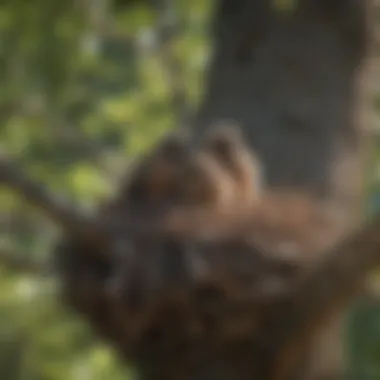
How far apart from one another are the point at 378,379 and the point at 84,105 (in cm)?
137

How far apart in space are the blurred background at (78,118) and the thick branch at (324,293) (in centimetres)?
90

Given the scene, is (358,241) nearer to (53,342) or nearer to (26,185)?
(26,185)

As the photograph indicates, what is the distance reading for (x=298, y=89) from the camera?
2549mm

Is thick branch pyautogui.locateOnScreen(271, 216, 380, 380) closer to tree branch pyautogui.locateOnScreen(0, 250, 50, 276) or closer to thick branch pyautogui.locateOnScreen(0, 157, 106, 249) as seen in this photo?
thick branch pyautogui.locateOnScreen(0, 157, 106, 249)

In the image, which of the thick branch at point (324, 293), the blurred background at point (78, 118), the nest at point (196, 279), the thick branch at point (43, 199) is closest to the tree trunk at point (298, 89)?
the nest at point (196, 279)

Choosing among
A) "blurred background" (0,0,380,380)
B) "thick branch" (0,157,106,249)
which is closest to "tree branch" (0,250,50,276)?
"blurred background" (0,0,380,380)

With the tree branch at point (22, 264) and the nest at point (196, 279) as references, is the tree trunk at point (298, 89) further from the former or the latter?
the tree branch at point (22, 264)

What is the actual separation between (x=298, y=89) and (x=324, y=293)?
2.50 ft

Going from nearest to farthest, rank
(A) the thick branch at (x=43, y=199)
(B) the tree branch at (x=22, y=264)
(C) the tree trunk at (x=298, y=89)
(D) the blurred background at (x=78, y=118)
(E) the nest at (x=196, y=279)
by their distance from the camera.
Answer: (A) the thick branch at (x=43, y=199), (E) the nest at (x=196, y=279), (C) the tree trunk at (x=298, y=89), (B) the tree branch at (x=22, y=264), (D) the blurred background at (x=78, y=118)

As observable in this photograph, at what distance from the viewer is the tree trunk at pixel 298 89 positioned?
247cm

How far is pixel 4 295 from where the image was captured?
11.6 feet

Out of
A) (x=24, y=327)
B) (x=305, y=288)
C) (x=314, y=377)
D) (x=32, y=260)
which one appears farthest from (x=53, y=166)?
(x=305, y=288)

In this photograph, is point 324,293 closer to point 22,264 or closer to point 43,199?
point 43,199

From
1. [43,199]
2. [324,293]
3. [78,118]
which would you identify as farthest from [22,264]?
[78,118]
